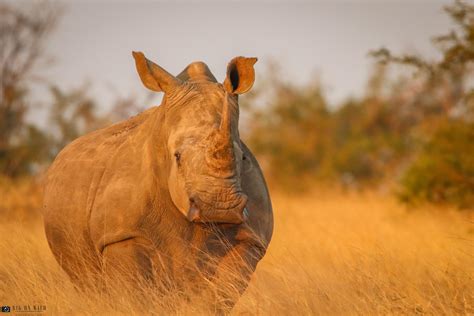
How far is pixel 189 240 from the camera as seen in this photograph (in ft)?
18.1

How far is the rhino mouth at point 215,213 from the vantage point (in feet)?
16.3

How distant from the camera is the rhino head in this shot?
196 inches

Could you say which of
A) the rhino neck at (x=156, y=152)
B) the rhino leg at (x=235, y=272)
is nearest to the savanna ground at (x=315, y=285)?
the rhino leg at (x=235, y=272)

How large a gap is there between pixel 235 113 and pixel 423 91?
76.1ft

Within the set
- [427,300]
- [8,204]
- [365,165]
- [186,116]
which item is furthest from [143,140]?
[365,165]

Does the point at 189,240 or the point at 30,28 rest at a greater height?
the point at 30,28

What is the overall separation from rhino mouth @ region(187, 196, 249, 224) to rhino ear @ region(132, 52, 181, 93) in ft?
3.53

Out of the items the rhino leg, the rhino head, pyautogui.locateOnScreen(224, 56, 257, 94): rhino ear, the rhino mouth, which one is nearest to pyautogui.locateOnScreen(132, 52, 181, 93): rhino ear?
the rhino head

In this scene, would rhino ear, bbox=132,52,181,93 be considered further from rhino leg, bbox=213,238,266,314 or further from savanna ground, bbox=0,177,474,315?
savanna ground, bbox=0,177,474,315

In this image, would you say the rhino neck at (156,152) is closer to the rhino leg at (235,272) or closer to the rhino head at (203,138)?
the rhino head at (203,138)

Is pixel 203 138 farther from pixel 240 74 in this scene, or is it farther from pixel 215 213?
pixel 240 74

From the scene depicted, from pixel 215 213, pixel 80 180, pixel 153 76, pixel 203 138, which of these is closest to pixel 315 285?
pixel 215 213

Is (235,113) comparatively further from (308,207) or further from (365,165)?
(365,165)

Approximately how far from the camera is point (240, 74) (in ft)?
19.1
